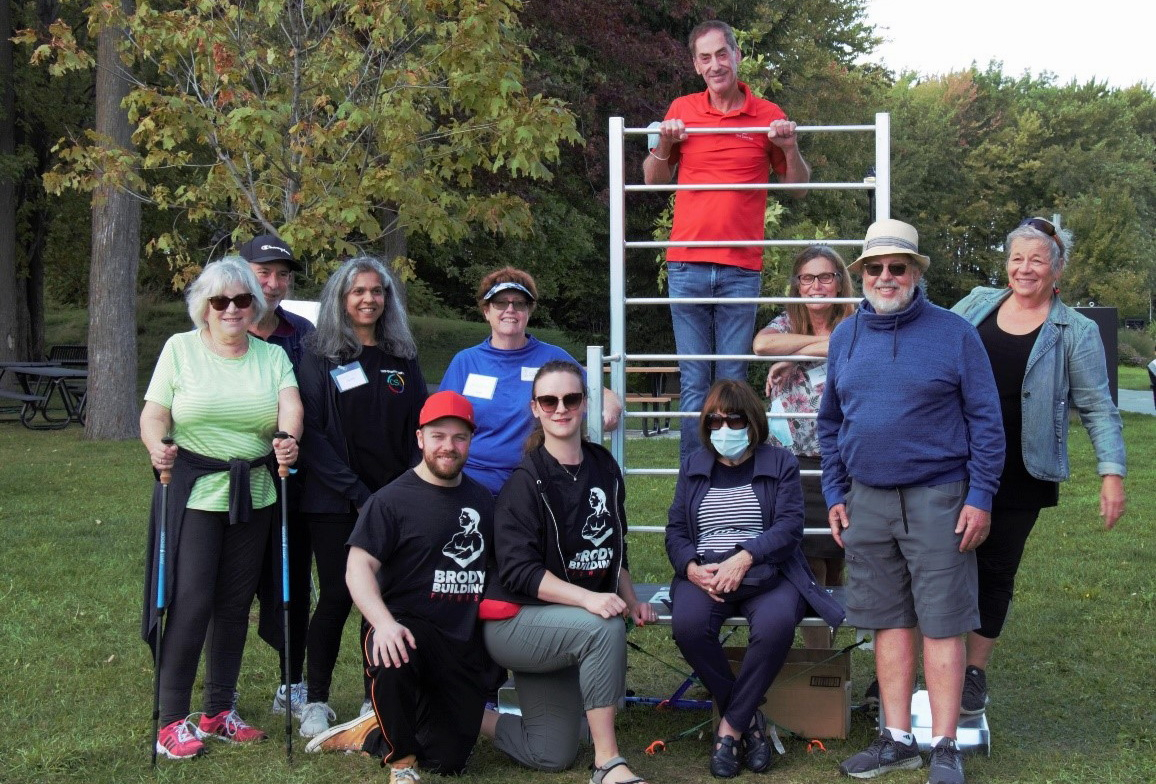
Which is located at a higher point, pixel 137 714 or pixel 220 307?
pixel 220 307

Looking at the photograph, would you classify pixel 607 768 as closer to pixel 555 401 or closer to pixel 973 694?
pixel 555 401

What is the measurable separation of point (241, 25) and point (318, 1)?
0.91 metres

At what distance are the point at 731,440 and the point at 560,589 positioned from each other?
84cm

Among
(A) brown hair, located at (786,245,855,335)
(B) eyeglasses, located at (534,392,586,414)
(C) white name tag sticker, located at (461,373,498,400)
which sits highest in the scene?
(A) brown hair, located at (786,245,855,335)

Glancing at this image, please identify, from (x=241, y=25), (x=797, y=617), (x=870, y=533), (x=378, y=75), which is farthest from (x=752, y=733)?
(x=241, y=25)

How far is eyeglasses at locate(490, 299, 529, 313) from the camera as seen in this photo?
187 inches

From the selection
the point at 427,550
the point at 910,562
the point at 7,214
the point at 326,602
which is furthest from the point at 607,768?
the point at 7,214

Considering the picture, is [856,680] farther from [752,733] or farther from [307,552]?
[307,552]

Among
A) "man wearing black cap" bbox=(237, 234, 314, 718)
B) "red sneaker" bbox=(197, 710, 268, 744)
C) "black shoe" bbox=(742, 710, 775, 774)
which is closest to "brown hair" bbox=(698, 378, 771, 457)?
"black shoe" bbox=(742, 710, 775, 774)

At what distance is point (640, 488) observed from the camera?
11398 millimetres

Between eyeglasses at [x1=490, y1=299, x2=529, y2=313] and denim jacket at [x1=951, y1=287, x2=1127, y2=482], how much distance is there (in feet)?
6.12

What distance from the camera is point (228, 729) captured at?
466cm

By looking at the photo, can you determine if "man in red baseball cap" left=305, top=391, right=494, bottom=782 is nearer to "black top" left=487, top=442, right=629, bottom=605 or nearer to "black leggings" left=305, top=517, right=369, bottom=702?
"black top" left=487, top=442, right=629, bottom=605

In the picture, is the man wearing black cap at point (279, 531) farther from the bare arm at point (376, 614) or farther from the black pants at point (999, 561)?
the black pants at point (999, 561)
